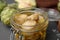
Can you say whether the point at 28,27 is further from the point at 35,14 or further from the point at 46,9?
the point at 46,9

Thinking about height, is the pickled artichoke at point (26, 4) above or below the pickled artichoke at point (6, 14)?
above

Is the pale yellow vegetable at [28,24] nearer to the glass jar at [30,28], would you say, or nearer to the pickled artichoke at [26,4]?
the glass jar at [30,28]

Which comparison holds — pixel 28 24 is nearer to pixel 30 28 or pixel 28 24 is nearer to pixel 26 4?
pixel 30 28

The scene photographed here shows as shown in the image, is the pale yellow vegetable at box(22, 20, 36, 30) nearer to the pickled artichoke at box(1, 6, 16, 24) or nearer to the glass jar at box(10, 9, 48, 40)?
the glass jar at box(10, 9, 48, 40)

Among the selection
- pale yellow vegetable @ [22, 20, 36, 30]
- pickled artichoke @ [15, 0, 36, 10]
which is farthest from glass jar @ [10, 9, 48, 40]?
pickled artichoke @ [15, 0, 36, 10]

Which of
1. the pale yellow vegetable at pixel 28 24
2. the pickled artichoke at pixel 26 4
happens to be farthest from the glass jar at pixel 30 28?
the pickled artichoke at pixel 26 4

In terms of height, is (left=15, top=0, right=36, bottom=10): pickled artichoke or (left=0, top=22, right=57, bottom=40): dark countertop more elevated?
(left=15, top=0, right=36, bottom=10): pickled artichoke

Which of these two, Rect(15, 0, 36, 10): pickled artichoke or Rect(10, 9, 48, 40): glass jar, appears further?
Rect(15, 0, 36, 10): pickled artichoke

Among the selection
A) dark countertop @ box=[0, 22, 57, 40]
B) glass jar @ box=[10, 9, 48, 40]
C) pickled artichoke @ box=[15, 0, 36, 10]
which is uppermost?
pickled artichoke @ box=[15, 0, 36, 10]

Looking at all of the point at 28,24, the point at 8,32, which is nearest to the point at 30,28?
the point at 28,24

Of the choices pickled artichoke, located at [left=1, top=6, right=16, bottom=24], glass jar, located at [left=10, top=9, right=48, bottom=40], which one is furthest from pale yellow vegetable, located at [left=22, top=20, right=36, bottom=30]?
pickled artichoke, located at [left=1, top=6, right=16, bottom=24]
